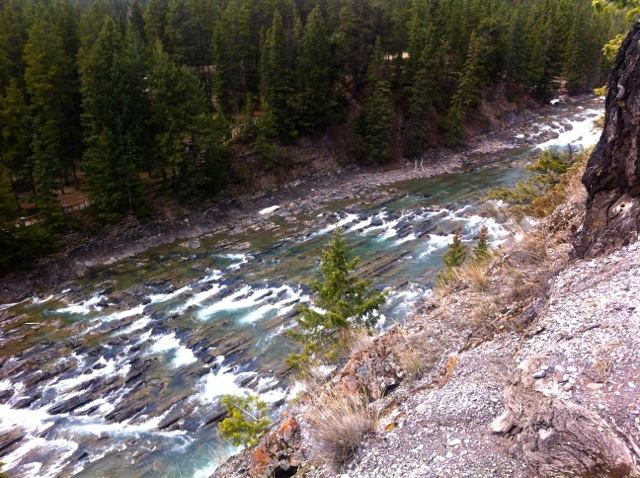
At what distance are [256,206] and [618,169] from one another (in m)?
33.4

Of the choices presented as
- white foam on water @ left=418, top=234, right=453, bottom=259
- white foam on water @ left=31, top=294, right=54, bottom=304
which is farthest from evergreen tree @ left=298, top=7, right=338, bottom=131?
white foam on water @ left=31, top=294, right=54, bottom=304

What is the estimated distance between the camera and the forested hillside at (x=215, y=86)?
108 feet

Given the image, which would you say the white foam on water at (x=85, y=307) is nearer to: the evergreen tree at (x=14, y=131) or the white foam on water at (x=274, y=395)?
the evergreen tree at (x=14, y=131)

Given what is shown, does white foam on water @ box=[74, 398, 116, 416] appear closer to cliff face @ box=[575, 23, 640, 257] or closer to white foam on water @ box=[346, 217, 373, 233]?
cliff face @ box=[575, 23, 640, 257]

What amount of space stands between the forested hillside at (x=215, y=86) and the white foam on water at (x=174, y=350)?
44.2ft

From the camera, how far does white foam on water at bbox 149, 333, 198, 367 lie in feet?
67.3

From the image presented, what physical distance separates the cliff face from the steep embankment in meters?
0.02

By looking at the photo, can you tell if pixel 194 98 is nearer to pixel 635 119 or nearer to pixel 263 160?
pixel 263 160

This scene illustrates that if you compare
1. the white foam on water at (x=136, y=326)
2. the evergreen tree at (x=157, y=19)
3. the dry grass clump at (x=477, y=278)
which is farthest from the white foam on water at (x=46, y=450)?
the evergreen tree at (x=157, y=19)

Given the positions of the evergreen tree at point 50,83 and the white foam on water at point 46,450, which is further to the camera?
A: the evergreen tree at point 50,83

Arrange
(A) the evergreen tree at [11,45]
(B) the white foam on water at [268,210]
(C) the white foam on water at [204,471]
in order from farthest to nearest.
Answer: (B) the white foam on water at [268,210]
(A) the evergreen tree at [11,45]
(C) the white foam on water at [204,471]

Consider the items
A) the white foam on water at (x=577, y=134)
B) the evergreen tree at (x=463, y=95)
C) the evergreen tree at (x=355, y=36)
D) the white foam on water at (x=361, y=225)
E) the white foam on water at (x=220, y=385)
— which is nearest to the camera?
the white foam on water at (x=220, y=385)

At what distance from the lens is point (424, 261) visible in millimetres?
27234

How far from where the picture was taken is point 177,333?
73.2 ft
